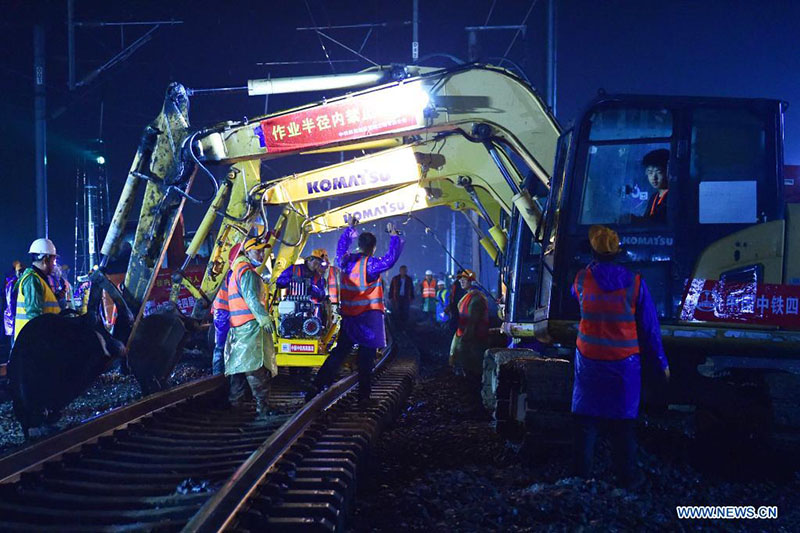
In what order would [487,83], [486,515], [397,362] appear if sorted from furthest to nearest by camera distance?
1. [397,362]
2. [487,83]
3. [486,515]

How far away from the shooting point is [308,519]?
353cm

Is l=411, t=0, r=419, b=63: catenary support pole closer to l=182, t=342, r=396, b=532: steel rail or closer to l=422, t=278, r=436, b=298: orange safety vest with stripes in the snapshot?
l=422, t=278, r=436, b=298: orange safety vest with stripes

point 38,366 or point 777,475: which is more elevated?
point 38,366

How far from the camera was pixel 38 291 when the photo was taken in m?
7.00

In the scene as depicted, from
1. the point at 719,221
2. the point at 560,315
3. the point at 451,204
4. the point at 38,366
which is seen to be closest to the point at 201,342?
the point at 451,204

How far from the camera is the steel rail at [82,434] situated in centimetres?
414

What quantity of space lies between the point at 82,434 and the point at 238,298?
2058 mm

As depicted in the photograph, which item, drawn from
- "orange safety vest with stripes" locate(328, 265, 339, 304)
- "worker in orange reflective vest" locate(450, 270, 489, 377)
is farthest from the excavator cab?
"orange safety vest with stripes" locate(328, 265, 339, 304)

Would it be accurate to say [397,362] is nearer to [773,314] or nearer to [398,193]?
[398,193]

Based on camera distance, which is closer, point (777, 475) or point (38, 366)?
point (777, 475)

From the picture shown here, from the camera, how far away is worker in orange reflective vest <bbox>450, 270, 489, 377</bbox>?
32.0 ft

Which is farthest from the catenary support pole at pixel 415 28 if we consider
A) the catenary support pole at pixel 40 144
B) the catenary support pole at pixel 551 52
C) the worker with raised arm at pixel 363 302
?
the worker with raised arm at pixel 363 302

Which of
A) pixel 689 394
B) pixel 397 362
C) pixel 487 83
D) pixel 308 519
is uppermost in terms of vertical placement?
pixel 487 83

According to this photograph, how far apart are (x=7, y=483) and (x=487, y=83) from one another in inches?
211
